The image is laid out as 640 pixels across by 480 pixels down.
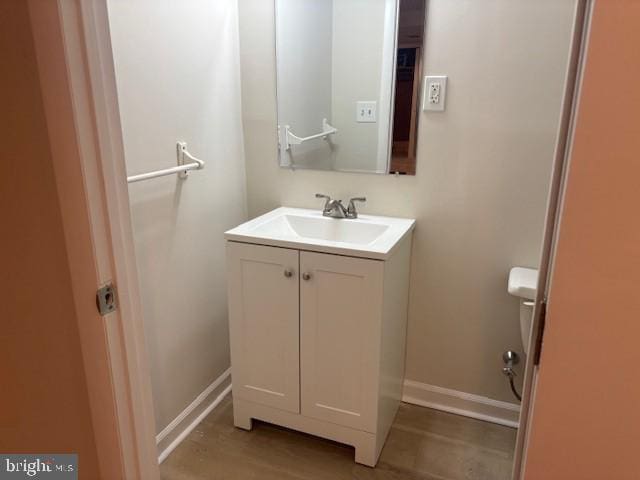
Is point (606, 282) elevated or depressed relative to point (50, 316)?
elevated

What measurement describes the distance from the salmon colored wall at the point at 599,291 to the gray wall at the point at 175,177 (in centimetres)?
136

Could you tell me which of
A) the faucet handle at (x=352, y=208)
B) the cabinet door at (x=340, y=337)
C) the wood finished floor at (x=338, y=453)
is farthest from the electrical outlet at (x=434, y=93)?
the wood finished floor at (x=338, y=453)

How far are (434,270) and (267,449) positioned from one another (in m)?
1.01

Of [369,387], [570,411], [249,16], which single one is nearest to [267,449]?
[369,387]

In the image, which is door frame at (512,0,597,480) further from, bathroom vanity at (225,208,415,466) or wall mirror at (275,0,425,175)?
wall mirror at (275,0,425,175)

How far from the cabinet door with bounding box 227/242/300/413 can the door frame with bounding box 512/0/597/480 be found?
1057mm

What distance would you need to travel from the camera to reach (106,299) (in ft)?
3.16

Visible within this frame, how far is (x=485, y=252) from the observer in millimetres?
1970

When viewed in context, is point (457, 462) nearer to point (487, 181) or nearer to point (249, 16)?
point (487, 181)

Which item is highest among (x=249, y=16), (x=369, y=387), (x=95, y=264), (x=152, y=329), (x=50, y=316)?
(x=249, y=16)

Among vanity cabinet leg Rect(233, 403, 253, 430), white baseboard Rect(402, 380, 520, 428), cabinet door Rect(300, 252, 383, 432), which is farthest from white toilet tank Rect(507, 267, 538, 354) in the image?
vanity cabinet leg Rect(233, 403, 253, 430)

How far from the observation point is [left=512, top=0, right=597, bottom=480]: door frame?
67cm

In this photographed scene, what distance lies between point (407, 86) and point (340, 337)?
1010mm

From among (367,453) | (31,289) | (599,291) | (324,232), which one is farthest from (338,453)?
(599,291)
